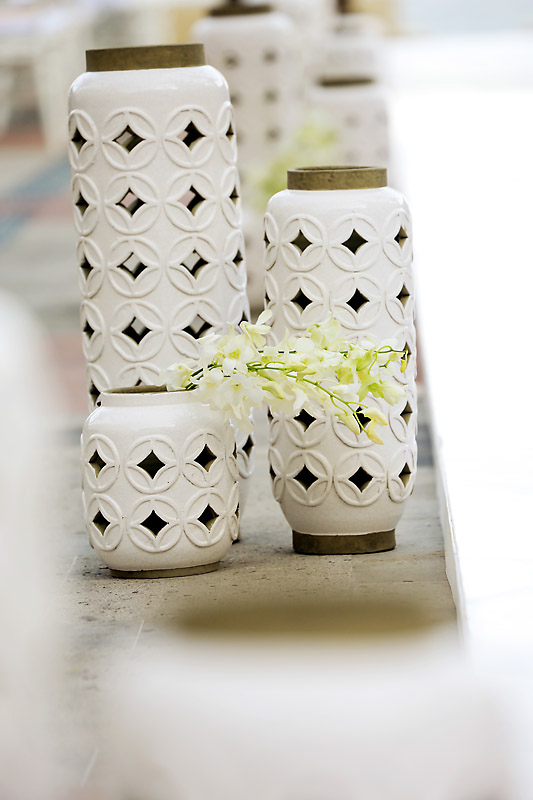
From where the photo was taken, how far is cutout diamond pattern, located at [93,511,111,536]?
206 centimetres

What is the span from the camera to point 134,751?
37.8 inches

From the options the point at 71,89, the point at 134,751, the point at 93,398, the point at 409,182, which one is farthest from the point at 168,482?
the point at 409,182

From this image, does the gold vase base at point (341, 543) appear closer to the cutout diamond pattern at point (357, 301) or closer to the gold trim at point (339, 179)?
the cutout diamond pattern at point (357, 301)

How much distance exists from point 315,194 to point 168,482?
0.50 metres

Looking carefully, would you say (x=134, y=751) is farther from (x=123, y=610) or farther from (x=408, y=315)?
(x=408, y=315)

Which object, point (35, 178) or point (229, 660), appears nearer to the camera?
point (229, 660)

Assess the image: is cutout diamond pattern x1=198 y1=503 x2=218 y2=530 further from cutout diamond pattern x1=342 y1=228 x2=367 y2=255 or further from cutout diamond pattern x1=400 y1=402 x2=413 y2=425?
cutout diamond pattern x1=342 y1=228 x2=367 y2=255

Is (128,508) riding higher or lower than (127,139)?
lower

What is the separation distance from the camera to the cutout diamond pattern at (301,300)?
2150mm

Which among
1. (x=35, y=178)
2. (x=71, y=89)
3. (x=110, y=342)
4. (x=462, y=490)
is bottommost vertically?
(x=35, y=178)

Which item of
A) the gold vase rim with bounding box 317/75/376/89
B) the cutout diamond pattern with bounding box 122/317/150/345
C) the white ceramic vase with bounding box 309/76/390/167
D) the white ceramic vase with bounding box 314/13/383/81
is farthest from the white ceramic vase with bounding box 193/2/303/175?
the cutout diamond pattern with bounding box 122/317/150/345

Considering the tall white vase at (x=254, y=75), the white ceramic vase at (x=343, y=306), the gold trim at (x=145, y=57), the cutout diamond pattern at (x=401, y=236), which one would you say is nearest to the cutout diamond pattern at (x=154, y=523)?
the white ceramic vase at (x=343, y=306)

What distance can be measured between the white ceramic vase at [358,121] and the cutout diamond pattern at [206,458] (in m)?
3.61

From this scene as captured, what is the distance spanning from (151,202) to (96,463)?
1.43 ft
